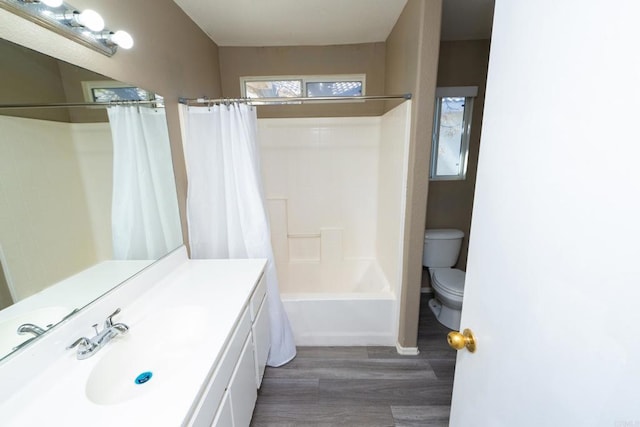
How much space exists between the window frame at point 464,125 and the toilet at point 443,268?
1.77ft

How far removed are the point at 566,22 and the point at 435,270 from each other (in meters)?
2.24

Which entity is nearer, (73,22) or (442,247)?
(73,22)

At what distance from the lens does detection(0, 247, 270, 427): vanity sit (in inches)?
28.8

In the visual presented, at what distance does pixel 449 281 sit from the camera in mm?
2260

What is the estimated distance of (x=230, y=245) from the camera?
1836 mm

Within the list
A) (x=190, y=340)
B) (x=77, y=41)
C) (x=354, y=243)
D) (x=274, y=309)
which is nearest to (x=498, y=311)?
(x=190, y=340)

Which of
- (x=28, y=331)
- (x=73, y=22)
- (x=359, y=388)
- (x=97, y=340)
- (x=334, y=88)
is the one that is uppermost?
(x=334, y=88)

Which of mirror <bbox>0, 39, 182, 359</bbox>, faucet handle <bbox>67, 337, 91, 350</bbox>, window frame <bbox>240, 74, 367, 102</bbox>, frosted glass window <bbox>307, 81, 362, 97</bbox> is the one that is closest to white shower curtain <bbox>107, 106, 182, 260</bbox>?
mirror <bbox>0, 39, 182, 359</bbox>

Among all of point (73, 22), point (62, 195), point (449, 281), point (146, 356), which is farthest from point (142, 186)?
point (449, 281)

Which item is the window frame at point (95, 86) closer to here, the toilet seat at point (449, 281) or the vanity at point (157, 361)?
the vanity at point (157, 361)

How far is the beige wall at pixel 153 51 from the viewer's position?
0.94m

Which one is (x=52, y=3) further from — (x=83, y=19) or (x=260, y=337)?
(x=260, y=337)

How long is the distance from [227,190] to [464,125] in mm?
2205

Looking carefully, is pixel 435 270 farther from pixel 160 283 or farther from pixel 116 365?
pixel 116 365
